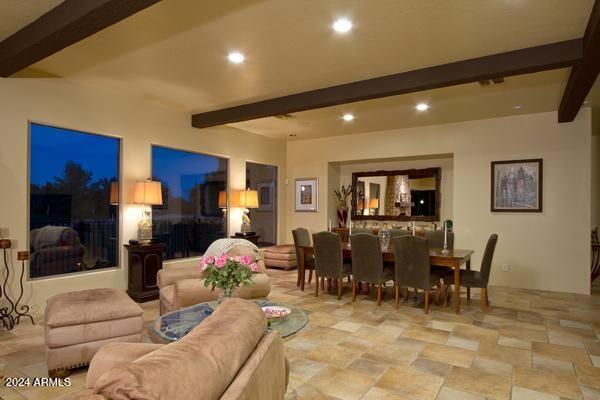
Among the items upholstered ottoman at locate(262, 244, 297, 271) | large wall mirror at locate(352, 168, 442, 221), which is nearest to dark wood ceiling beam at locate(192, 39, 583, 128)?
upholstered ottoman at locate(262, 244, 297, 271)

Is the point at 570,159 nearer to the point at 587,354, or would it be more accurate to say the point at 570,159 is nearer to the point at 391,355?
the point at 587,354

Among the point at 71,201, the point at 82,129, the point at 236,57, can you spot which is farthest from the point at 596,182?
the point at 71,201

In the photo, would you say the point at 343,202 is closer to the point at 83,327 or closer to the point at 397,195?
the point at 397,195

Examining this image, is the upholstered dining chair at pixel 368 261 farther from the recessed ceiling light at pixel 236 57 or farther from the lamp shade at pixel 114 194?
the lamp shade at pixel 114 194

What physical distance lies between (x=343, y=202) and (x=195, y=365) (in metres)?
7.37

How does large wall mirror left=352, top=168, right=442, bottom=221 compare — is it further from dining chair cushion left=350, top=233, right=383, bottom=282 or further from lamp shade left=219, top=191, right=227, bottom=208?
dining chair cushion left=350, top=233, right=383, bottom=282

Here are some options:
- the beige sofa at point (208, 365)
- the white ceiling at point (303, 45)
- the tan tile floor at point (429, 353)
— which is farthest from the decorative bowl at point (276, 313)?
the white ceiling at point (303, 45)

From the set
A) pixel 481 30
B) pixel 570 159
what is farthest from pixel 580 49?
pixel 570 159

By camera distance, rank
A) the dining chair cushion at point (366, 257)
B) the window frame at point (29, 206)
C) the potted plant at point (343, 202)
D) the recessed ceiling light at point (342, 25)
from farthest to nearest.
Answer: the potted plant at point (343, 202)
the dining chair cushion at point (366, 257)
the window frame at point (29, 206)
the recessed ceiling light at point (342, 25)

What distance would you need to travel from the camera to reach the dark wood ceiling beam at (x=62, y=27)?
99.0 inches

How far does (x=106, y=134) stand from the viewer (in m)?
5.04

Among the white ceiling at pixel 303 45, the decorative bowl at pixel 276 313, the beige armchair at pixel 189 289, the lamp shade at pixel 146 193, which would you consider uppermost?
the white ceiling at pixel 303 45

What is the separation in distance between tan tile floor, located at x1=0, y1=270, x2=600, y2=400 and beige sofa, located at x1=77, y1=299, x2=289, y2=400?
120 cm

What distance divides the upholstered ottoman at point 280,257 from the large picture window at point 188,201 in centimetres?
120
